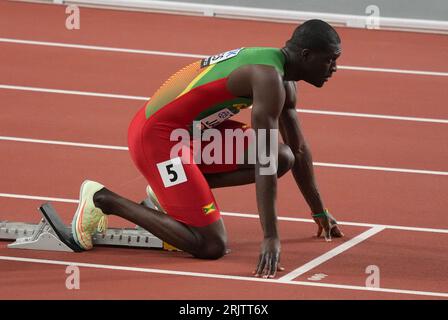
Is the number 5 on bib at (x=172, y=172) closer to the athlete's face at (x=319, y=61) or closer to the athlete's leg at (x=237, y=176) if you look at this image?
the athlete's leg at (x=237, y=176)

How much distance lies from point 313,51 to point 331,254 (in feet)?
3.78

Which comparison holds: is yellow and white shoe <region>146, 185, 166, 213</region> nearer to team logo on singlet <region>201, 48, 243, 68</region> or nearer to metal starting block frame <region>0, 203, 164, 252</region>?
metal starting block frame <region>0, 203, 164, 252</region>

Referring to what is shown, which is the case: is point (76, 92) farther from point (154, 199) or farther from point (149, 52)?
point (154, 199)

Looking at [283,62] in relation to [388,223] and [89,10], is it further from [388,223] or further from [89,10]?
[89,10]

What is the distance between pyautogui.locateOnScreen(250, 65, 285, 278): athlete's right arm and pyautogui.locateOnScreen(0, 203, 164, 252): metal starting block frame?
0.78 meters

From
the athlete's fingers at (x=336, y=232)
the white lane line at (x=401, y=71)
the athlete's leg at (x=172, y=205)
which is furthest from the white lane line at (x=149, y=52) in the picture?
the athlete's leg at (x=172, y=205)

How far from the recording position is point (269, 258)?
5879mm

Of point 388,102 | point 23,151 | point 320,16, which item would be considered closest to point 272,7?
point 320,16

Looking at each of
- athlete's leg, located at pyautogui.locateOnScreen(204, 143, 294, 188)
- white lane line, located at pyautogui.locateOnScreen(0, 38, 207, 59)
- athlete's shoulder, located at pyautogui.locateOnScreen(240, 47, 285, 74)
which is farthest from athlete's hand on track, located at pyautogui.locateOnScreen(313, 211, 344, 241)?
white lane line, located at pyautogui.locateOnScreen(0, 38, 207, 59)

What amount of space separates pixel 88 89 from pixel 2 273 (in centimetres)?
426

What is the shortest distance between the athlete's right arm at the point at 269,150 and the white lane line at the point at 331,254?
0.49ft

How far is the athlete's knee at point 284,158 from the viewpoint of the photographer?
6.33 metres

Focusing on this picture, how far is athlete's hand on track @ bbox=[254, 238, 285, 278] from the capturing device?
19.2ft

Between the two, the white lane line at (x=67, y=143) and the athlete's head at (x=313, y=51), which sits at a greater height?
the athlete's head at (x=313, y=51)
